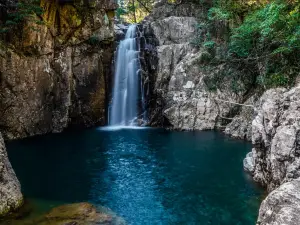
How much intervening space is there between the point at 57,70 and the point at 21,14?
4.40m

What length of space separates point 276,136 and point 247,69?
11300mm

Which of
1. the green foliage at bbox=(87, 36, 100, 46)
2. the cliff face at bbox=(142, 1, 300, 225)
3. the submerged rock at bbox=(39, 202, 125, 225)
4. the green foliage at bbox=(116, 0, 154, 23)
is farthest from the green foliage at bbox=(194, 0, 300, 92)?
the green foliage at bbox=(116, 0, 154, 23)

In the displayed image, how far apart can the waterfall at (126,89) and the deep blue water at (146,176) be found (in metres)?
4.04

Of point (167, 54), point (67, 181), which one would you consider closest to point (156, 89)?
point (167, 54)

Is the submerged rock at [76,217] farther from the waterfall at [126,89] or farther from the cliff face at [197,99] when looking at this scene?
the waterfall at [126,89]

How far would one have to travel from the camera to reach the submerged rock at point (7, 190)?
24.9ft

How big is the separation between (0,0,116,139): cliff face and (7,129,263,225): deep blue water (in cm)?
174

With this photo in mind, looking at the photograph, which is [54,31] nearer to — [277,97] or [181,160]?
[181,160]

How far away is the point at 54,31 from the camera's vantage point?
1909 centimetres

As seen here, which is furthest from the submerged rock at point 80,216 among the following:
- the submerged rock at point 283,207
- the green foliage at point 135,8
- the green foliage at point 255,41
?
the green foliage at point 135,8

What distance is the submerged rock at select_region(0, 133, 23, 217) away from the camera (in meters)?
7.59

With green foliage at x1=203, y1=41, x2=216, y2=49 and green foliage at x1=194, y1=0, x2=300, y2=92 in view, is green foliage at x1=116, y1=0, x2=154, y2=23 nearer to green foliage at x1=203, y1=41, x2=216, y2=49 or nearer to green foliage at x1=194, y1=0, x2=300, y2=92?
green foliage at x1=194, y1=0, x2=300, y2=92

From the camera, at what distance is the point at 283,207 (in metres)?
3.54

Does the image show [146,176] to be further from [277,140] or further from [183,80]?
[183,80]
